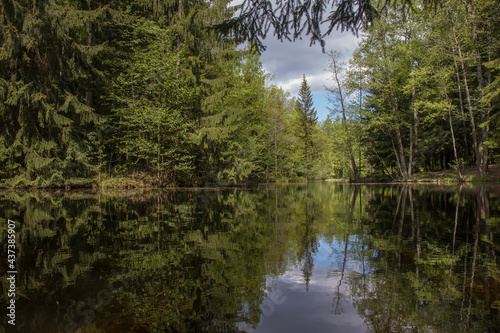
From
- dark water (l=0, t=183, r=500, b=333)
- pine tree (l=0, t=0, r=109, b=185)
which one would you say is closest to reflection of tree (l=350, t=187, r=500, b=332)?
dark water (l=0, t=183, r=500, b=333)

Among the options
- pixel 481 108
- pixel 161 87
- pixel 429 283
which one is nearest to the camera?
pixel 429 283

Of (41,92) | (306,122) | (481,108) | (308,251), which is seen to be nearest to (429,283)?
(308,251)

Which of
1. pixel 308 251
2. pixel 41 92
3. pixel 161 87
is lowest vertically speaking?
pixel 308 251

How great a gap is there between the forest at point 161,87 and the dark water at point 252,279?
227 inches

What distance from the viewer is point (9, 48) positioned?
1207 centimetres

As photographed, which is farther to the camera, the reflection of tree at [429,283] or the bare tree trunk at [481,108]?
the bare tree trunk at [481,108]

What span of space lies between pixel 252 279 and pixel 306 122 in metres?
47.2

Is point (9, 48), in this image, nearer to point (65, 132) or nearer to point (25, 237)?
point (65, 132)

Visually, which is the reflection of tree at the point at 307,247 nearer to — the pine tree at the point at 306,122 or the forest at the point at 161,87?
the forest at the point at 161,87

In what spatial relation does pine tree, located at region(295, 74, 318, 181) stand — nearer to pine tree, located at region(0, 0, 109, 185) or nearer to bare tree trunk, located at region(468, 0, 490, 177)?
bare tree trunk, located at region(468, 0, 490, 177)

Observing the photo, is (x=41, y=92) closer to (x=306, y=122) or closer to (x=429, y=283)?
(x=429, y=283)

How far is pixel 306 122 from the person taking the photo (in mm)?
48125

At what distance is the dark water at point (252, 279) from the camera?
6.28ft

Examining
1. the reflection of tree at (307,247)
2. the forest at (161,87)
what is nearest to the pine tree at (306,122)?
the forest at (161,87)
